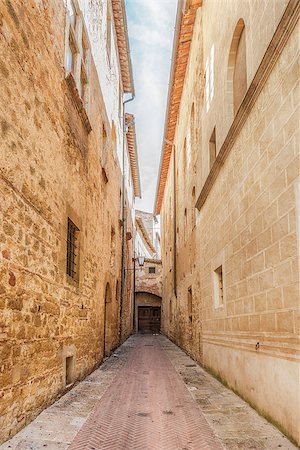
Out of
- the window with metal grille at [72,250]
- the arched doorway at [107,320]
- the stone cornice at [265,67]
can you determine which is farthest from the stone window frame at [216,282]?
the arched doorway at [107,320]

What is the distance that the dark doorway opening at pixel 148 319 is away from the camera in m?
28.5

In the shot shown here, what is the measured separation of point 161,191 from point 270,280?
69.2 ft

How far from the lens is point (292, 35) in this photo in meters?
3.97

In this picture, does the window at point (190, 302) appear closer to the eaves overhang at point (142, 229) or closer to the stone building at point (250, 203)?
the stone building at point (250, 203)

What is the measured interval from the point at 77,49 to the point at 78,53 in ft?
0.36

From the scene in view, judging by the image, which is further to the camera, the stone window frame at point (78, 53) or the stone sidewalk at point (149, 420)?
the stone window frame at point (78, 53)

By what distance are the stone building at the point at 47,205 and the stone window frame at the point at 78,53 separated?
20 millimetres

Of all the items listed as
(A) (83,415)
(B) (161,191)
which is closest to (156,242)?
(B) (161,191)

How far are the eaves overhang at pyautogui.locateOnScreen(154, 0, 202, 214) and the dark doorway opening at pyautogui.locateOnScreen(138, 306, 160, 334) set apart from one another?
458 inches

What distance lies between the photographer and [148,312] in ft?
93.6

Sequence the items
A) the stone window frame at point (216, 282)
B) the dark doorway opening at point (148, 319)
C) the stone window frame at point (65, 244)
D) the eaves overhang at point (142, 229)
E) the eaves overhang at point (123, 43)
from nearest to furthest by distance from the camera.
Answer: the stone window frame at point (65, 244) < the stone window frame at point (216, 282) < the eaves overhang at point (123, 43) < the dark doorway opening at point (148, 319) < the eaves overhang at point (142, 229)

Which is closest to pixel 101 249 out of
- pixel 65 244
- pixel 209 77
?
pixel 65 244

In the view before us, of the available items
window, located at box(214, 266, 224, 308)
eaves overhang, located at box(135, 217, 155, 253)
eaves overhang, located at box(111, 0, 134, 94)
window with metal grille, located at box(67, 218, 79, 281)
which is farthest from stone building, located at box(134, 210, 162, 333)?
window with metal grille, located at box(67, 218, 79, 281)

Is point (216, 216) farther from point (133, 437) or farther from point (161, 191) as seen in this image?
point (161, 191)
